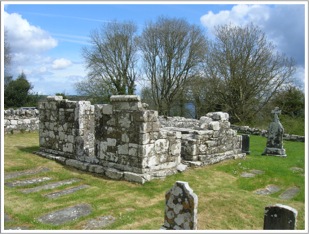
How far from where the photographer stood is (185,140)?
1078 cm

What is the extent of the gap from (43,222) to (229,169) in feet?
20.8

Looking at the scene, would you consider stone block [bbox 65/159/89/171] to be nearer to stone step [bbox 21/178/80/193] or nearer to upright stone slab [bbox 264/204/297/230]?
stone step [bbox 21/178/80/193]

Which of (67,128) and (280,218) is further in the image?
(67,128)

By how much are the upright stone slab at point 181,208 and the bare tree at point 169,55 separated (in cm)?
2682

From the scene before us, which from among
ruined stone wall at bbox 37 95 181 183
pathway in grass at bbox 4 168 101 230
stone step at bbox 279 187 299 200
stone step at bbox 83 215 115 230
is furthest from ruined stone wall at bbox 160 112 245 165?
stone step at bbox 83 215 115 230

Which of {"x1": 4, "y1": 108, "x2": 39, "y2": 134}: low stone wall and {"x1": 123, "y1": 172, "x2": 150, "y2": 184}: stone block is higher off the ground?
{"x1": 4, "y1": 108, "x2": 39, "y2": 134}: low stone wall

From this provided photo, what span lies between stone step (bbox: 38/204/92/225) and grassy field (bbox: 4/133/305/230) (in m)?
0.13

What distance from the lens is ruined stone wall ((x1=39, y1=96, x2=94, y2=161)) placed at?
10.6 metres

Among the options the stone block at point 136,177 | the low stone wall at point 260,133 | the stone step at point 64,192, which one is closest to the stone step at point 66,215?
the stone step at point 64,192

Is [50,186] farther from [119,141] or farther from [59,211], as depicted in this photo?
[119,141]

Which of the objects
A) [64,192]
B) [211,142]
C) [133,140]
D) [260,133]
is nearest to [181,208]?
[64,192]

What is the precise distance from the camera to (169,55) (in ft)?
104

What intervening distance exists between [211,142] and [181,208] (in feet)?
21.4

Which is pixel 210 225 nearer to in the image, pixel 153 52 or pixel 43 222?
pixel 43 222
